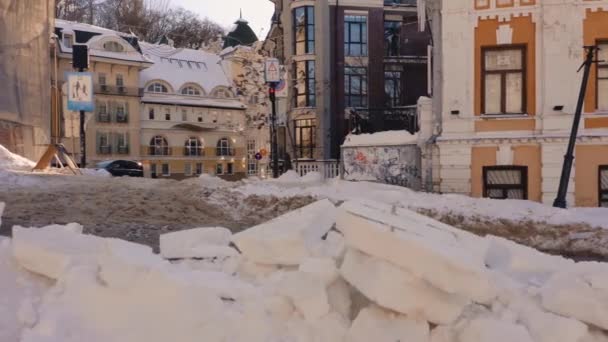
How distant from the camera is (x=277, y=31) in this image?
36469 mm

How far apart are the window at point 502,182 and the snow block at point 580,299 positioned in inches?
402

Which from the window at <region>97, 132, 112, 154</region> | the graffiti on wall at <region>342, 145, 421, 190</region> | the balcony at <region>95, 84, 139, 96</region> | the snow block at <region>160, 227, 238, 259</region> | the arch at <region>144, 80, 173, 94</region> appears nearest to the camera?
the snow block at <region>160, 227, 238, 259</region>

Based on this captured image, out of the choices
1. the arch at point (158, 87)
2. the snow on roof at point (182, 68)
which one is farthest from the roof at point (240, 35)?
the arch at point (158, 87)

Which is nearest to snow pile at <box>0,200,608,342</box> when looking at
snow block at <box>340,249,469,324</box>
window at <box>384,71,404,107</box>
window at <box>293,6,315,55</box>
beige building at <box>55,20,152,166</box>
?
snow block at <box>340,249,469,324</box>

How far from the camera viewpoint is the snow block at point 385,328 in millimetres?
3605

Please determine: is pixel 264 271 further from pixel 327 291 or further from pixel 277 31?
pixel 277 31

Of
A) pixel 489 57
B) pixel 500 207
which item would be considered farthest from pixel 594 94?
pixel 500 207

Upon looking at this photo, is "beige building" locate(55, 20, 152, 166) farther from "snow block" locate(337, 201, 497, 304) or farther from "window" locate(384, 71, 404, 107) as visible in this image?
"snow block" locate(337, 201, 497, 304)

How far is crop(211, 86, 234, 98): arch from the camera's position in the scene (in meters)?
55.9

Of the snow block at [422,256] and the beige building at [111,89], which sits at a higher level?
the beige building at [111,89]

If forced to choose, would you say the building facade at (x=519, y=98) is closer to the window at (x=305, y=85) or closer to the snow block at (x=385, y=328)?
the snow block at (x=385, y=328)

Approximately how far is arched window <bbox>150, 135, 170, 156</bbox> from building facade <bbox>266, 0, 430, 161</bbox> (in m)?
23.2

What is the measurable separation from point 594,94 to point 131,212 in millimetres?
11599

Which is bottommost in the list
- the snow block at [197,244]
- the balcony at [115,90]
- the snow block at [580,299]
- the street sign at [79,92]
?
the snow block at [580,299]
